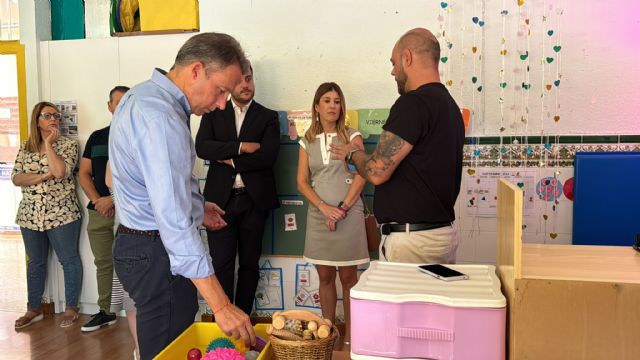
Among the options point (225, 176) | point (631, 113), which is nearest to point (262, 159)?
point (225, 176)

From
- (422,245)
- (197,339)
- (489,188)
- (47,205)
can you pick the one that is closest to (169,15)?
(47,205)

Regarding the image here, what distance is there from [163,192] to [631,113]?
10.2ft

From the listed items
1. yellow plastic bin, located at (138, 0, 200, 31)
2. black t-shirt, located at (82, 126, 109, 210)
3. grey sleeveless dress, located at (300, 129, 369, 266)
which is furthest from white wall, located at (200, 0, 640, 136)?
black t-shirt, located at (82, 126, 109, 210)

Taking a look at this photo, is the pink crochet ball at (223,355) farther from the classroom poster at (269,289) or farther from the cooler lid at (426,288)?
the classroom poster at (269,289)

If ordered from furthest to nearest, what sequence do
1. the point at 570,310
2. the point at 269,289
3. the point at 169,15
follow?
the point at 169,15 < the point at 269,289 < the point at 570,310

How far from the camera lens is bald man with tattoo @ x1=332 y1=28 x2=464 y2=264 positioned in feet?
6.99

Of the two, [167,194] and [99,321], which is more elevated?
[167,194]

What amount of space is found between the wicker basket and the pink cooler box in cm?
17

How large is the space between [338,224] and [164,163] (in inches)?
80.0

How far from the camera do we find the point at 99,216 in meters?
4.25

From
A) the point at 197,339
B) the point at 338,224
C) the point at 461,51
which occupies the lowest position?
the point at 197,339

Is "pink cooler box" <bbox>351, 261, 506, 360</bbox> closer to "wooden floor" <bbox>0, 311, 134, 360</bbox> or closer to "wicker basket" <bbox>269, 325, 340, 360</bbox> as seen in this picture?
"wicker basket" <bbox>269, 325, 340, 360</bbox>

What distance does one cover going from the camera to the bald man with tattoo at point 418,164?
2.13 meters

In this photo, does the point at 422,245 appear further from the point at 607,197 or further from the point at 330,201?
the point at 607,197
